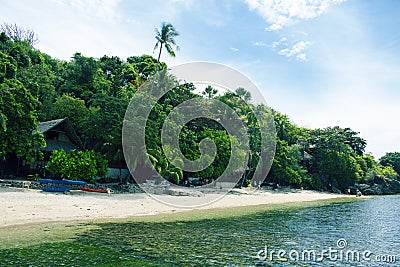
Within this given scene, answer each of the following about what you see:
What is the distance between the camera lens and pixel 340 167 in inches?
1972

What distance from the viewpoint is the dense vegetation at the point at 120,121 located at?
23.1 m

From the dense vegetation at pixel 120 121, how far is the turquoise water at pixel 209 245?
10.7 meters

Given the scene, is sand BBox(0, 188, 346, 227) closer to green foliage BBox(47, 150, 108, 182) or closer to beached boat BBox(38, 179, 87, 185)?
beached boat BBox(38, 179, 87, 185)

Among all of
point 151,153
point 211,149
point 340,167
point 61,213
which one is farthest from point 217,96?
point 61,213

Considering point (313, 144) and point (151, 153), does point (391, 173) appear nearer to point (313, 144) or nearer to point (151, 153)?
point (313, 144)

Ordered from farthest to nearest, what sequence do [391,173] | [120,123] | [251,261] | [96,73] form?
[391,173] < [96,73] < [120,123] < [251,261]

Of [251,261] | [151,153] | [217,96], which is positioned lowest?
[251,261]

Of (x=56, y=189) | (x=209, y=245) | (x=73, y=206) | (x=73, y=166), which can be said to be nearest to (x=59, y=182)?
(x=56, y=189)

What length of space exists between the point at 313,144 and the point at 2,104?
42792mm

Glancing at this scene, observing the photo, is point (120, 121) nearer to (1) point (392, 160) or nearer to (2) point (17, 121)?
(2) point (17, 121)

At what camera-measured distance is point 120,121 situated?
2628 cm

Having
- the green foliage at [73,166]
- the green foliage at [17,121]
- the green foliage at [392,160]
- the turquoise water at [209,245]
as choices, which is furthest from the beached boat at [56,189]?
the green foliage at [392,160]

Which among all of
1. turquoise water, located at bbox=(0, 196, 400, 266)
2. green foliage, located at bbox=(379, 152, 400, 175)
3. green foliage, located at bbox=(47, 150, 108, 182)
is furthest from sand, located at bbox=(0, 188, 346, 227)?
green foliage, located at bbox=(379, 152, 400, 175)

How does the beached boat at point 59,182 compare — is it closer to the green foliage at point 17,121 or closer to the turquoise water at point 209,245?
the green foliage at point 17,121
